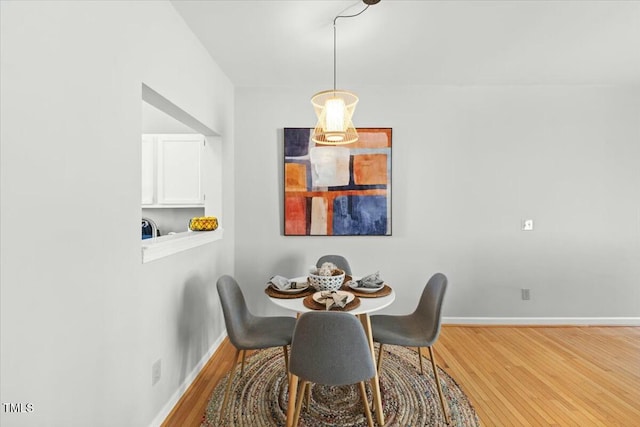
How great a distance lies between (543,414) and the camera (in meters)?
1.99

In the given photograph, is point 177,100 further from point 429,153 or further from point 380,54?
point 429,153

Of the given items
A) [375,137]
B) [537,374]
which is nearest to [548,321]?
[537,374]

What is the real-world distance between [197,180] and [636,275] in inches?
188

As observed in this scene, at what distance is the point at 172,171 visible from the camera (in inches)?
142

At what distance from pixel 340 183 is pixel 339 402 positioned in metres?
1.99

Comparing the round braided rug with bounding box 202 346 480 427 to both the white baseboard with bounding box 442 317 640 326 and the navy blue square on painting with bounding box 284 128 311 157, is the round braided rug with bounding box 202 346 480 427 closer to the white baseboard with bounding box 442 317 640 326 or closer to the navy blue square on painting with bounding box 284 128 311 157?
the white baseboard with bounding box 442 317 640 326

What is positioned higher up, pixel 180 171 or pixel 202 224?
pixel 180 171

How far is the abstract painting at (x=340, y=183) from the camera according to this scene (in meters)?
3.38

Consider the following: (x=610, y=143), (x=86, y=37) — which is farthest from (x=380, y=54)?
(x=610, y=143)

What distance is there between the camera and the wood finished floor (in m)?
2.00

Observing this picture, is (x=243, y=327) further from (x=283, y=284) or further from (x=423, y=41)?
(x=423, y=41)

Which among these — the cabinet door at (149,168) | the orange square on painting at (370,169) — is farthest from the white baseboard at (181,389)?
the orange square on painting at (370,169)

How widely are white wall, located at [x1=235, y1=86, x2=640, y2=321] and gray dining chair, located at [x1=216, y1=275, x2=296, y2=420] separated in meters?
1.20

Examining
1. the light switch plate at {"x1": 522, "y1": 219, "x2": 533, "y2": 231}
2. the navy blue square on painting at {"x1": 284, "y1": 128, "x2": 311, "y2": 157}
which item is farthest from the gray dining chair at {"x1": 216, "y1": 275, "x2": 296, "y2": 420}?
the light switch plate at {"x1": 522, "y1": 219, "x2": 533, "y2": 231}
